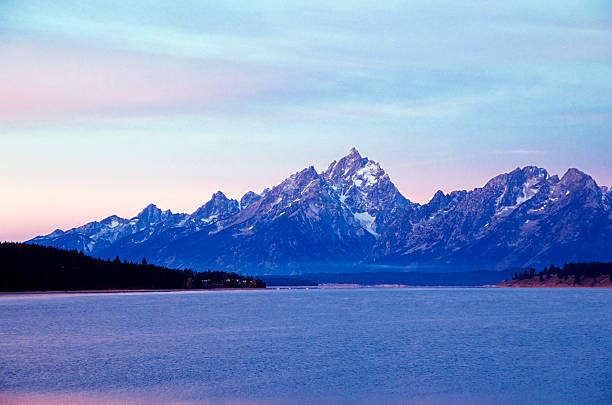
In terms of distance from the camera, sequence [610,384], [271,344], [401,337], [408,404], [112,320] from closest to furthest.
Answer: [408,404]
[610,384]
[271,344]
[401,337]
[112,320]

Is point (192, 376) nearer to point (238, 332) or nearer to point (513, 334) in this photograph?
point (238, 332)

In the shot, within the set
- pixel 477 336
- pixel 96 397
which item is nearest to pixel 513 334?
pixel 477 336

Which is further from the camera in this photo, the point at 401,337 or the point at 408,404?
the point at 401,337

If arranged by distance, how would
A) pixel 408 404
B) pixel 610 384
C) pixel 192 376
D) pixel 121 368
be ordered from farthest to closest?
pixel 121 368 → pixel 192 376 → pixel 610 384 → pixel 408 404

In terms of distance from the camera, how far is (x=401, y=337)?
11469 cm

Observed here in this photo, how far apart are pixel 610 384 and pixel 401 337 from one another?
49180mm

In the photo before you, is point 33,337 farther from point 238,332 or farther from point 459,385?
point 459,385

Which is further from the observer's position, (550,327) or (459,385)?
(550,327)

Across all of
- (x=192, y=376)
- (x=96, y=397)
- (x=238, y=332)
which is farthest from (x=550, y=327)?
(x=96, y=397)

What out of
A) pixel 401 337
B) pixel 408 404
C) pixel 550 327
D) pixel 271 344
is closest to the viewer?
pixel 408 404

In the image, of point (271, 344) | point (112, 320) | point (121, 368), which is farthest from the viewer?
point (112, 320)

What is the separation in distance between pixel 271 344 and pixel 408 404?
49.0m

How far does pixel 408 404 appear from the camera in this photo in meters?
57.9

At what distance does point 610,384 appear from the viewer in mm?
67125
